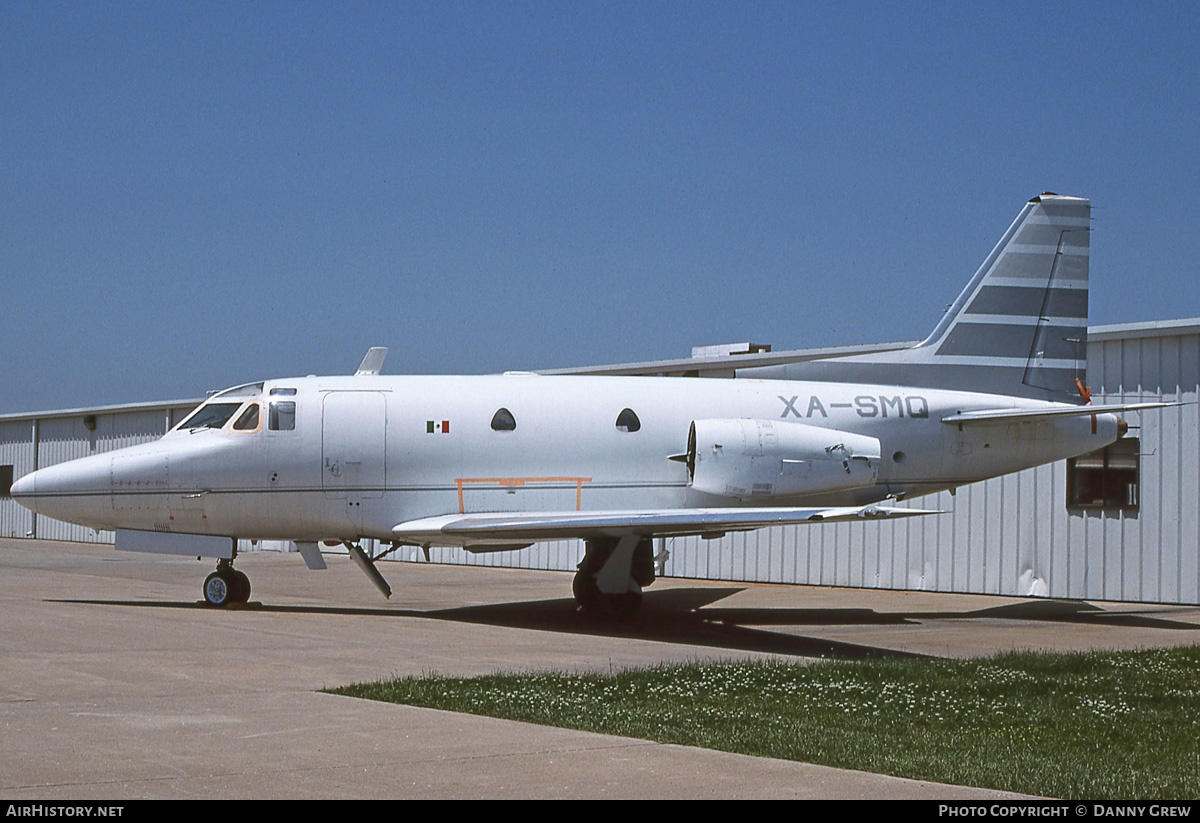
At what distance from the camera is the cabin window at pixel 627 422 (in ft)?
61.6

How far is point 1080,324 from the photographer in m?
21.0

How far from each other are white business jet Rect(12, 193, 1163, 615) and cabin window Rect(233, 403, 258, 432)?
0.8 inches

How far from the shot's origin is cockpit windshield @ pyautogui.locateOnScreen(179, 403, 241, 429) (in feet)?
61.4

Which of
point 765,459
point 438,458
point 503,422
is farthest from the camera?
point 503,422

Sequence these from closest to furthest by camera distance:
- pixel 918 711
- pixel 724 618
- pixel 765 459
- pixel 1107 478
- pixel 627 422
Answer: pixel 918 711 < pixel 765 459 < pixel 627 422 < pixel 724 618 < pixel 1107 478

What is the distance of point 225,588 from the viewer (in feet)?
61.7

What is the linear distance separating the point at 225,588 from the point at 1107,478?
47.8 ft

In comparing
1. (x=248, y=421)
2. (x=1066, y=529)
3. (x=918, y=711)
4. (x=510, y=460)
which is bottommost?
(x=918, y=711)

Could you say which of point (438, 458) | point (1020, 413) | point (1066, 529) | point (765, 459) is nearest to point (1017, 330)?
point (1020, 413)

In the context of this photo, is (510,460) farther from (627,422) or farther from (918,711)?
(918,711)

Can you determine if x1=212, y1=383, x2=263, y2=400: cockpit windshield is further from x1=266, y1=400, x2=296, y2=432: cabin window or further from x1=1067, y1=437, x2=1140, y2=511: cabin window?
x1=1067, y1=437, x2=1140, y2=511: cabin window

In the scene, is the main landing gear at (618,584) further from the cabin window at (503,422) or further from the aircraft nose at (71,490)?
the aircraft nose at (71,490)

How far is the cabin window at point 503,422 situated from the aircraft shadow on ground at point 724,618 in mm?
2607
